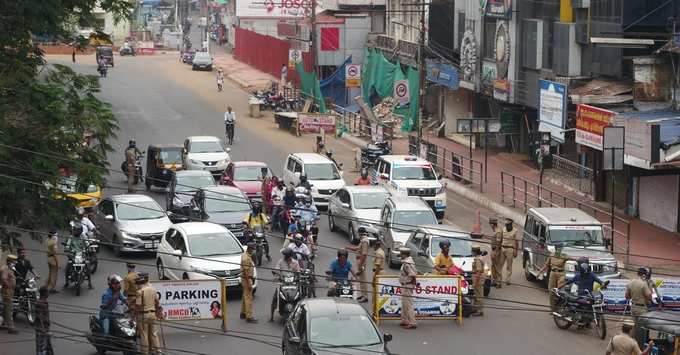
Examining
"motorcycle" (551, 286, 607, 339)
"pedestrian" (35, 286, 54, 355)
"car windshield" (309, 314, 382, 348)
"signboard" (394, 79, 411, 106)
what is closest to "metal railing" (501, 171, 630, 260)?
"motorcycle" (551, 286, 607, 339)

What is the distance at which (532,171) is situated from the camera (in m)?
44.6

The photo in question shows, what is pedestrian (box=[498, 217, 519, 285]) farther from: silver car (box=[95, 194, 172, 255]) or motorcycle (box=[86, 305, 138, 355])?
motorcycle (box=[86, 305, 138, 355])

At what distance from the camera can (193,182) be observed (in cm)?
3594

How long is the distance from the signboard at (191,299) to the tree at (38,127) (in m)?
2.21

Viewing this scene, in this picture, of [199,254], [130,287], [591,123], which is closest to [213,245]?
[199,254]

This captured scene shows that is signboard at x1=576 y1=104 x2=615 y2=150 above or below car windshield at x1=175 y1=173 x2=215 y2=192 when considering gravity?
above

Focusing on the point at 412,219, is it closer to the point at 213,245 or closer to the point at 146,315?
the point at 213,245

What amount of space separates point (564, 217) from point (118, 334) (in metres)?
11.1

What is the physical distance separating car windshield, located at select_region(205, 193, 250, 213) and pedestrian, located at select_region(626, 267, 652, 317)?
1168cm

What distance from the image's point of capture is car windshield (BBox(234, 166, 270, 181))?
37.6m

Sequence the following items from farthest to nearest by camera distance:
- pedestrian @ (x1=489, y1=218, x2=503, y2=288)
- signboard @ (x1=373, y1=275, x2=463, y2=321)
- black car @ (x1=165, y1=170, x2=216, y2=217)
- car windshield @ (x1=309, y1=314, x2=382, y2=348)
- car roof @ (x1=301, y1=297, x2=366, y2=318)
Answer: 1. black car @ (x1=165, y1=170, x2=216, y2=217)
2. pedestrian @ (x1=489, y1=218, x2=503, y2=288)
3. signboard @ (x1=373, y1=275, x2=463, y2=321)
4. car roof @ (x1=301, y1=297, x2=366, y2=318)
5. car windshield @ (x1=309, y1=314, x2=382, y2=348)

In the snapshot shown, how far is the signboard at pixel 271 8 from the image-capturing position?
91.5 metres

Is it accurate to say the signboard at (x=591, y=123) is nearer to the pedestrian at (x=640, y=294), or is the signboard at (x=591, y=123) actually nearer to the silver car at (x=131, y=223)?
the pedestrian at (x=640, y=294)

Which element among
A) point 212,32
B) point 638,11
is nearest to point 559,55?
point 638,11
